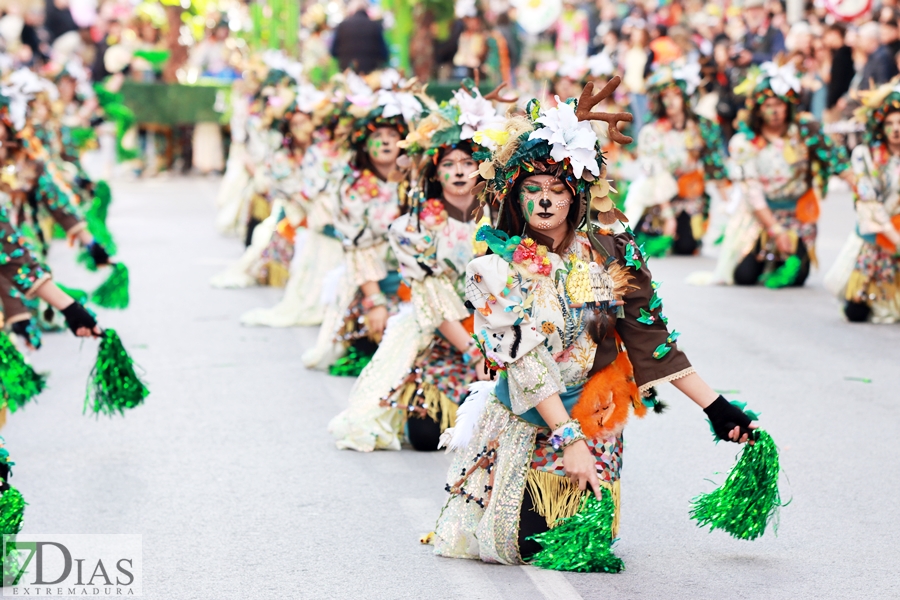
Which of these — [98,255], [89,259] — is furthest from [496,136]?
[89,259]

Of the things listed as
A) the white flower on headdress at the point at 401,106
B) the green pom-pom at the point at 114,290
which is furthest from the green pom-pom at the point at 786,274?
the green pom-pom at the point at 114,290

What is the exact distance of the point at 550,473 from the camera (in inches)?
175

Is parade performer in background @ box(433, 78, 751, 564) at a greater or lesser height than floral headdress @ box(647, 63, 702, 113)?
lesser

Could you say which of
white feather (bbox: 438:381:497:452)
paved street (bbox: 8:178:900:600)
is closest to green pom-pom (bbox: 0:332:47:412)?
paved street (bbox: 8:178:900:600)

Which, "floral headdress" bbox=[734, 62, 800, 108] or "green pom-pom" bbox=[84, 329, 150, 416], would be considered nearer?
"green pom-pom" bbox=[84, 329, 150, 416]

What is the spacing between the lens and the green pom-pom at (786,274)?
10414mm

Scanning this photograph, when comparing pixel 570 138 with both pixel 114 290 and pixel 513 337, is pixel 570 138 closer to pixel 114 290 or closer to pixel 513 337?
pixel 513 337

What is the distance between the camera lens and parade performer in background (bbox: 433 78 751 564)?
170 inches

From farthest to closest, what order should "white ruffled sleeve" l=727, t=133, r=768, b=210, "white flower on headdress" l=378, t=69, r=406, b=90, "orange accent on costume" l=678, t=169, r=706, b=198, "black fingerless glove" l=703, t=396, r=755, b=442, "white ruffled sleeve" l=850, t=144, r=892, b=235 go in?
1. "orange accent on costume" l=678, t=169, r=706, b=198
2. "white ruffled sleeve" l=727, t=133, r=768, b=210
3. "white ruffled sleeve" l=850, t=144, r=892, b=235
4. "white flower on headdress" l=378, t=69, r=406, b=90
5. "black fingerless glove" l=703, t=396, r=755, b=442

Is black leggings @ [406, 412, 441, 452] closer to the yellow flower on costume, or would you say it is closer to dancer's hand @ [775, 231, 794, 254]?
the yellow flower on costume

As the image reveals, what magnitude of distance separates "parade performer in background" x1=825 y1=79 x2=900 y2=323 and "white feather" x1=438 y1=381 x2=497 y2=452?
15.0 ft

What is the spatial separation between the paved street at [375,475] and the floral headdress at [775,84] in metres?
1.59

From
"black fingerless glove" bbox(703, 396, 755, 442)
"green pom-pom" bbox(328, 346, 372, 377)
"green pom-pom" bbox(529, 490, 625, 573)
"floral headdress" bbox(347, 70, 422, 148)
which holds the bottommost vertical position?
"green pom-pom" bbox(328, 346, 372, 377)

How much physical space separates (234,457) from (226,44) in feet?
59.3
